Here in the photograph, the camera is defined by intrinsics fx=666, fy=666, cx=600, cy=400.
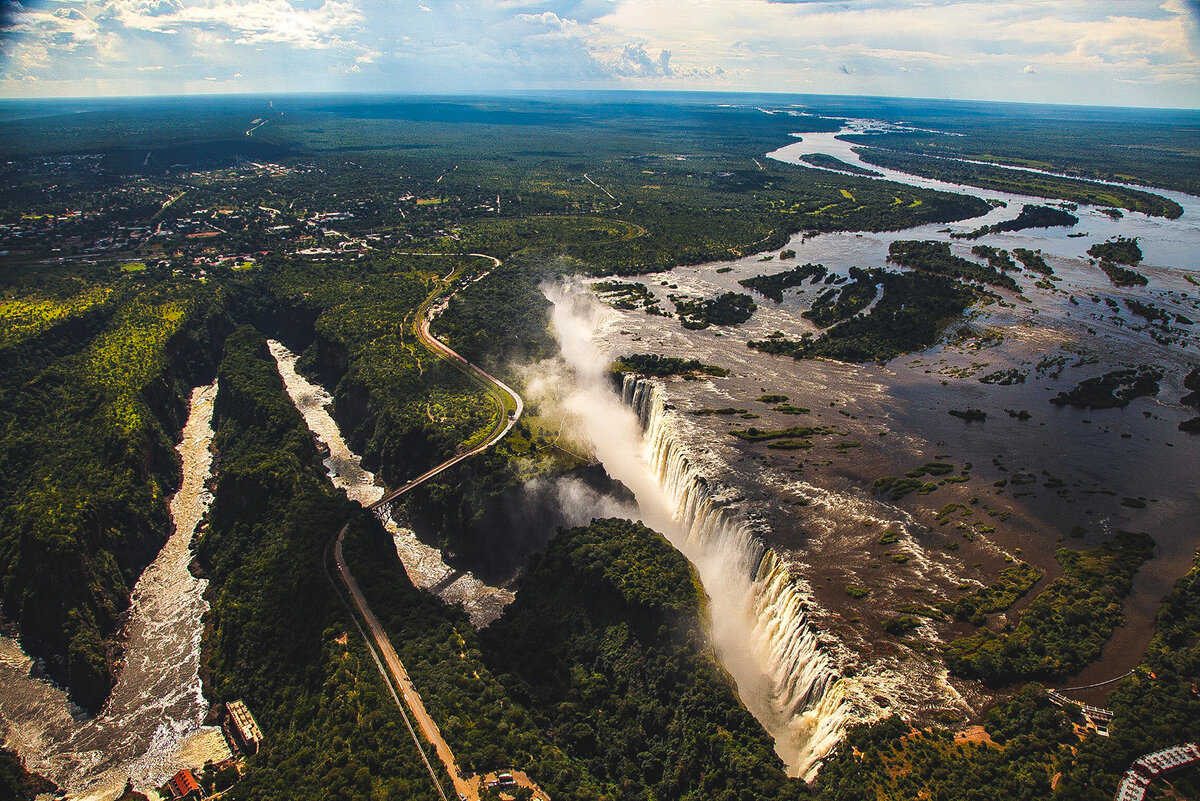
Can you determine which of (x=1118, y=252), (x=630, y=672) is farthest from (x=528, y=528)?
(x=1118, y=252)

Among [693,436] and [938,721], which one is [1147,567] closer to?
[938,721]

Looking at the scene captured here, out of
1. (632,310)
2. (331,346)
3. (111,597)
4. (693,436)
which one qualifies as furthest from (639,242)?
(111,597)

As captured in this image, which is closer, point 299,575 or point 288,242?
point 299,575

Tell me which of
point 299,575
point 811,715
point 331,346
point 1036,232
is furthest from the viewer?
point 1036,232

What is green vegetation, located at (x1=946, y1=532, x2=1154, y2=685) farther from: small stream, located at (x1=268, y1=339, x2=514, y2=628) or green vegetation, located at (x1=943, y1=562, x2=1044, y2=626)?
small stream, located at (x1=268, y1=339, x2=514, y2=628)

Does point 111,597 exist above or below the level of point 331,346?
below
